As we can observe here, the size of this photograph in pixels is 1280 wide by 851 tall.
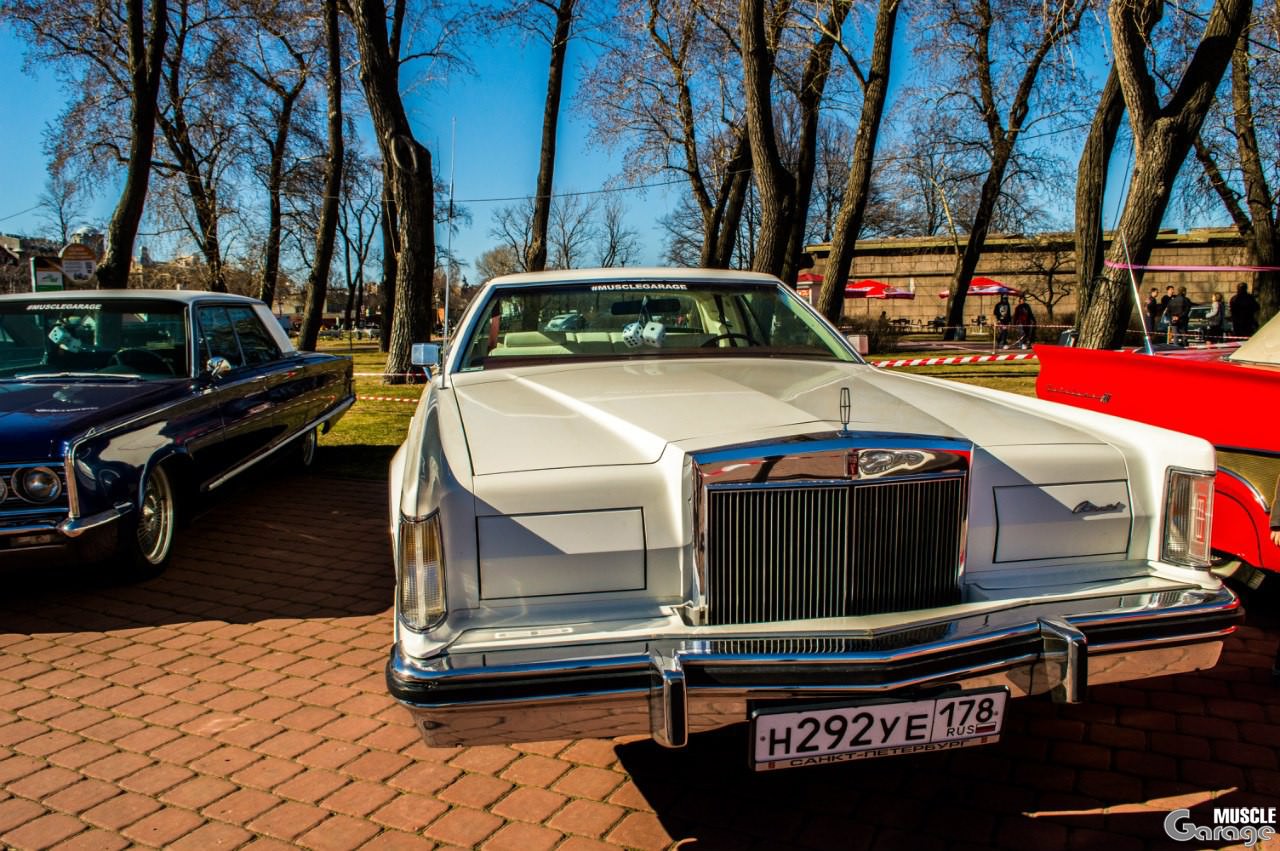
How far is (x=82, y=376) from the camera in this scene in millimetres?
5340

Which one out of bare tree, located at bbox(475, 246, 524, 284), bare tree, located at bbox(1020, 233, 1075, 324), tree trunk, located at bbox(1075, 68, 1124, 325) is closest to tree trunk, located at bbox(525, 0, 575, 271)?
tree trunk, located at bbox(1075, 68, 1124, 325)

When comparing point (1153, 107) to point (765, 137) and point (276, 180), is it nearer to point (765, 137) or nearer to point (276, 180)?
point (765, 137)

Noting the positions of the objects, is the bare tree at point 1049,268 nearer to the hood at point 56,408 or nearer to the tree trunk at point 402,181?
the tree trunk at point 402,181

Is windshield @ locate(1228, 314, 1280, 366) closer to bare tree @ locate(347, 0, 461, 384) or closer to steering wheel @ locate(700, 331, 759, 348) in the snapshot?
steering wheel @ locate(700, 331, 759, 348)

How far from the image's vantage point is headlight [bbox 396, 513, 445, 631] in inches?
92.1

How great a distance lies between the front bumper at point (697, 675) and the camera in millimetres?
2182

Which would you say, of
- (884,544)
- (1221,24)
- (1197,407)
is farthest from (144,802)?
(1221,24)

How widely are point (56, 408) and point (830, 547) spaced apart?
4153 mm

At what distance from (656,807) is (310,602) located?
259cm

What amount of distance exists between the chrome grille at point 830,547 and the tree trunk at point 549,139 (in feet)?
55.8

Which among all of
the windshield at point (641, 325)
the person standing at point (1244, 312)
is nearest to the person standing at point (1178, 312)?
the person standing at point (1244, 312)

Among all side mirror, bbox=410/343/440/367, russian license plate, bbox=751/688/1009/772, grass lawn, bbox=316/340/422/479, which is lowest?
grass lawn, bbox=316/340/422/479

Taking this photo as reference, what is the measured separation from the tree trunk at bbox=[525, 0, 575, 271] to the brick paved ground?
1558 cm

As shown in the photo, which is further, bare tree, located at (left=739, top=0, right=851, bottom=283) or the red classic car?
bare tree, located at (left=739, top=0, right=851, bottom=283)
